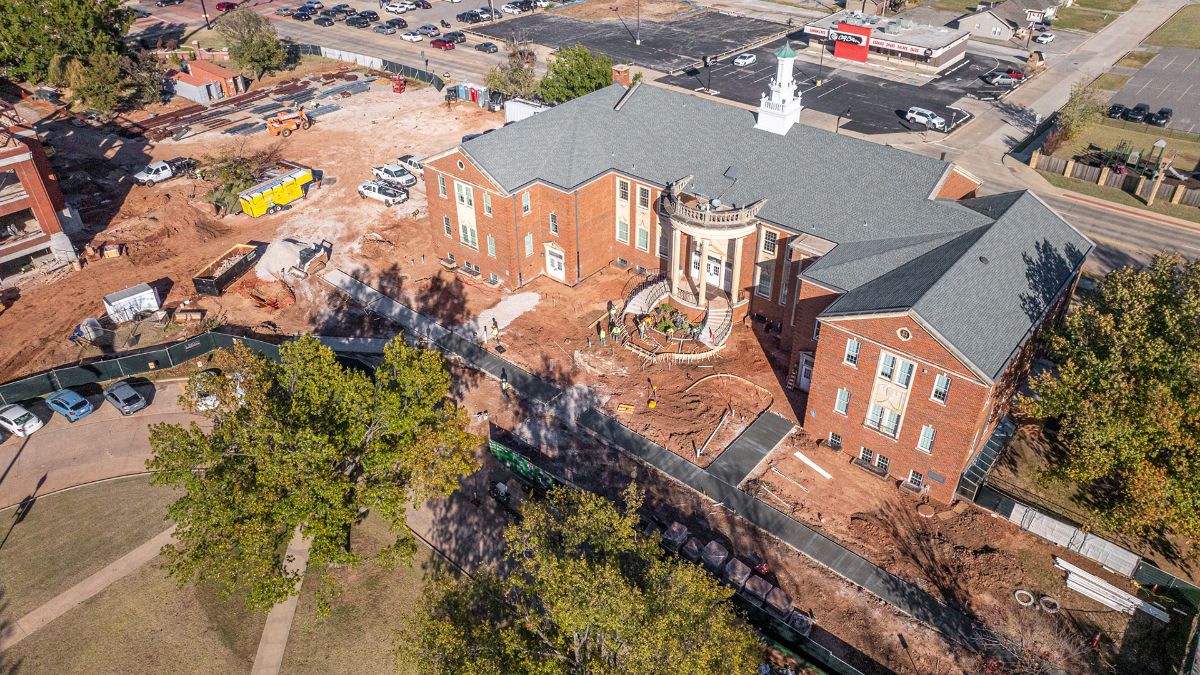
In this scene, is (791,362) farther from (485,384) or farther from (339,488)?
(339,488)

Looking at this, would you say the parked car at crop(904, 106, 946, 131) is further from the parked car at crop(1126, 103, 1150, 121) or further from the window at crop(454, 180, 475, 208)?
the window at crop(454, 180, 475, 208)

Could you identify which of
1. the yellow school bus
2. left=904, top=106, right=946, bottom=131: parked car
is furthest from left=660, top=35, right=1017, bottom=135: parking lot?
the yellow school bus

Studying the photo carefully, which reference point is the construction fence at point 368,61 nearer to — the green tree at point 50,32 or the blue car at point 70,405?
the green tree at point 50,32

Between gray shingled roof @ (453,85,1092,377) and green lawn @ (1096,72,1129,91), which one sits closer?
gray shingled roof @ (453,85,1092,377)

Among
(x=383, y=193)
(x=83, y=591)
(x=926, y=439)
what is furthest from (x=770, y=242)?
(x=83, y=591)

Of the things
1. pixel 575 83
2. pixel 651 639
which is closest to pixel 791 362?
pixel 651 639

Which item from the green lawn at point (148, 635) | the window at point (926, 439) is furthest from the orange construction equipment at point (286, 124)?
the window at point (926, 439)

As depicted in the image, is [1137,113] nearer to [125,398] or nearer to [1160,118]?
[1160,118]
